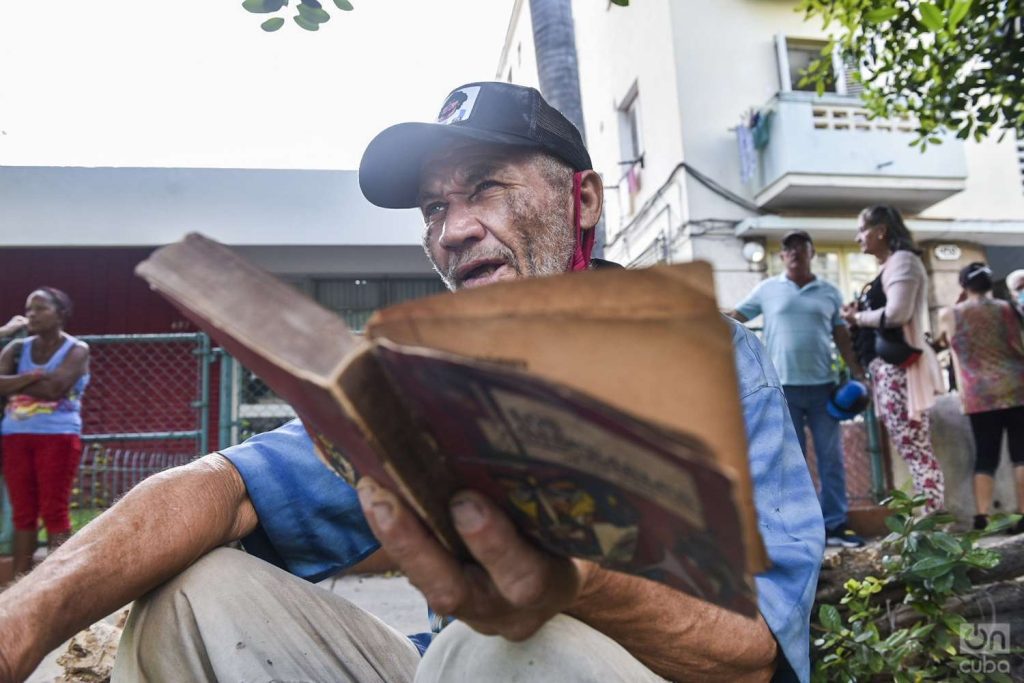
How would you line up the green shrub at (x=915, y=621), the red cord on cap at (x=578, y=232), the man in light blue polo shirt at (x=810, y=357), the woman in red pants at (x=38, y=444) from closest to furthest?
the red cord on cap at (x=578, y=232), the green shrub at (x=915, y=621), the woman in red pants at (x=38, y=444), the man in light blue polo shirt at (x=810, y=357)

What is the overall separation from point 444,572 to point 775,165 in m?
9.59

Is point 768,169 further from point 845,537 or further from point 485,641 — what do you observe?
point 485,641

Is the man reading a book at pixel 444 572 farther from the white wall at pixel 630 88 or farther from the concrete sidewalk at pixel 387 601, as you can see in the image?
the white wall at pixel 630 88

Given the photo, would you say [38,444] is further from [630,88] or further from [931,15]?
[630,88]

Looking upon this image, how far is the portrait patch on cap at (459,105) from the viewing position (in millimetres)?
1561

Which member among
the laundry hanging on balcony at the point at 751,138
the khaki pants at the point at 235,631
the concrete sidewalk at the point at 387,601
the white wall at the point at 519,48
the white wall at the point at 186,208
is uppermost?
the white wall at the point at 519,48

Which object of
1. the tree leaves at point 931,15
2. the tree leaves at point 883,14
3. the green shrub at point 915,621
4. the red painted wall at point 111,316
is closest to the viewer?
the green shrub at point 915,621

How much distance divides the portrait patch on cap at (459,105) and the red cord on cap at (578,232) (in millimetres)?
301

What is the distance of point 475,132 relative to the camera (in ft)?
4.92

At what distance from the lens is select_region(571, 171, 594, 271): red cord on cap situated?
165cm

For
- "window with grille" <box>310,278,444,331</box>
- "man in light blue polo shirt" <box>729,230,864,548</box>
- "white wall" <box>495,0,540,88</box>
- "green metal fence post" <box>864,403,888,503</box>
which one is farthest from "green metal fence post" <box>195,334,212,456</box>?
"white wall" <box>495,0,540,88</box>

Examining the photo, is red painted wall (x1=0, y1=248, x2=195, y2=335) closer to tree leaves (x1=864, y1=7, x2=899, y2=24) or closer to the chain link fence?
the chain link fence

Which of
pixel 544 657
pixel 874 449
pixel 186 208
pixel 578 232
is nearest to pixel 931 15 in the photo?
pixel 578 232

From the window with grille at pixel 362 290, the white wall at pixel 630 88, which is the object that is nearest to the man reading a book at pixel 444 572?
the white wall at pixel 630 88
